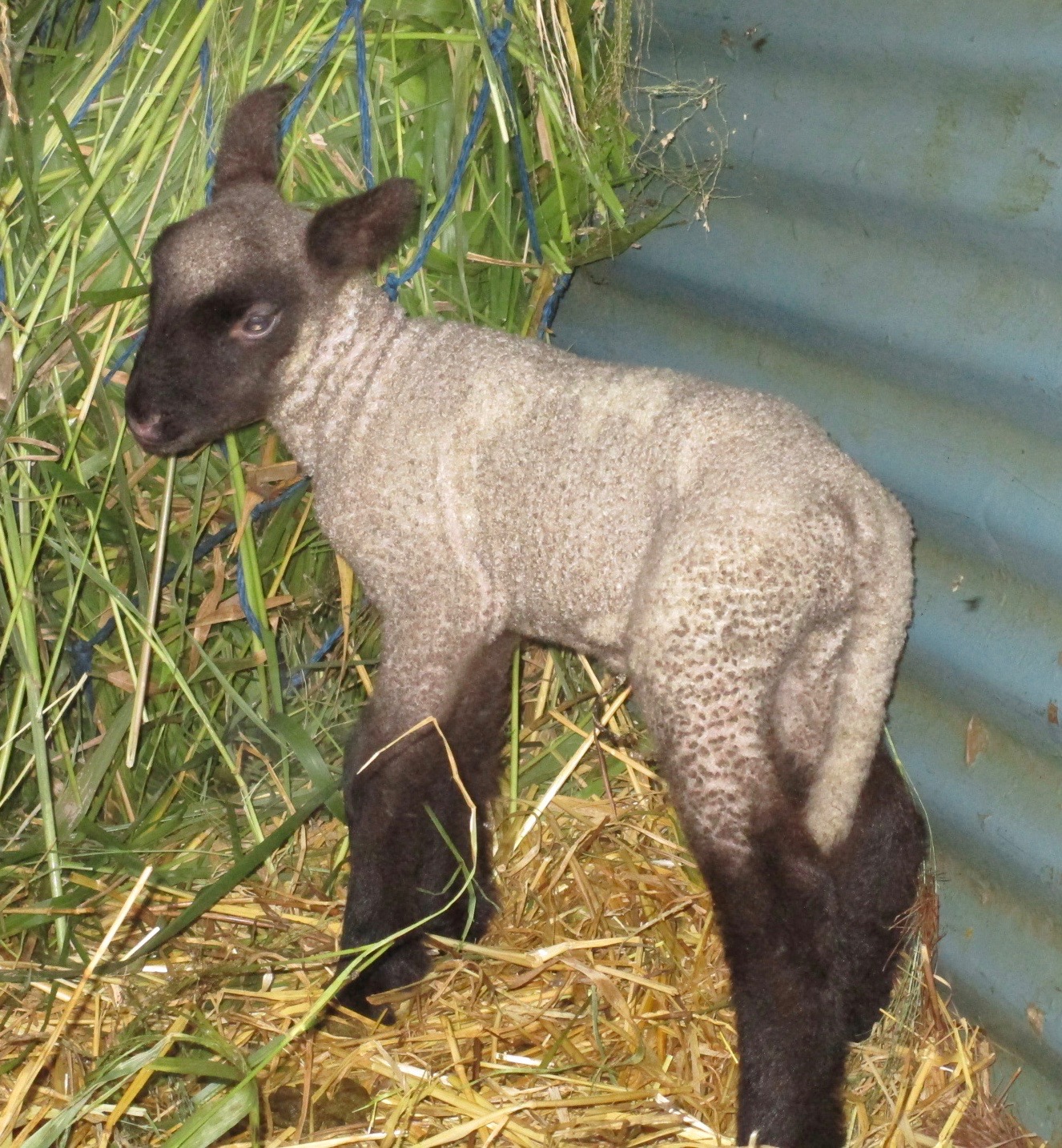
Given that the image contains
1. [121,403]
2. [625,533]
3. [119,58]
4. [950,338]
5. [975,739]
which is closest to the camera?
[625,533]

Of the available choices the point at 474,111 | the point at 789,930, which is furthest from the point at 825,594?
the point at 474,111

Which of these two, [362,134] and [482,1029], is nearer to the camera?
[482,1029]

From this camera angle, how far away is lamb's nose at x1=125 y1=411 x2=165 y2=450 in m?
2.55

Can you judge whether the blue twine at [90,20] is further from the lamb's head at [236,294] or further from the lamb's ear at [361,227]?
the lamb's ear at [361,227]

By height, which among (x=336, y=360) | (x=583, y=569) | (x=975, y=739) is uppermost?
(x=336, y=360)

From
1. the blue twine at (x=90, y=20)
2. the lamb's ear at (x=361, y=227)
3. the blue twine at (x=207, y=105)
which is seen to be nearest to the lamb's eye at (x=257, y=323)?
the lamb's ear at (x=361, y=227)

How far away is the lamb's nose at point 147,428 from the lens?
2551 millimetres

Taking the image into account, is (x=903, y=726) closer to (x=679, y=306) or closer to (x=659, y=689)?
(x=659, y=689)

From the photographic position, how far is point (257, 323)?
2.56 meters

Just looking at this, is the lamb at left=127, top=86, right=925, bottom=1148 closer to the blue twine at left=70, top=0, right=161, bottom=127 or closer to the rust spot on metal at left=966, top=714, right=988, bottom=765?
the rust spot on metal at left=966, top=714, right=988, bottom=765

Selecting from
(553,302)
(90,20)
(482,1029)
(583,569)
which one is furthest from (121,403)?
(482,1029)

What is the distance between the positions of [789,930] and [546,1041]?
0.71 meters

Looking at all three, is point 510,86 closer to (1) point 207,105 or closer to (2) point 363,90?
(2) point 363,90

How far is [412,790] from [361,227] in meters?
1.16
